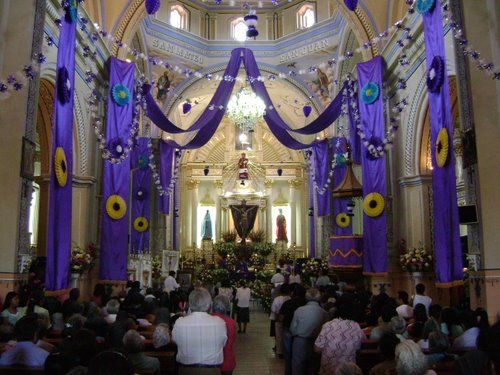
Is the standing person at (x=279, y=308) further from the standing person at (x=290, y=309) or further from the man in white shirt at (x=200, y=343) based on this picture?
the man in white shirt at (x=200, y=343)

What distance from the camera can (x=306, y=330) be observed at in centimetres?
644

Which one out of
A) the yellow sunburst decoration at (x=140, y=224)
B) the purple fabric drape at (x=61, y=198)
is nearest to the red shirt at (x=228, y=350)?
the purple fabric drape at (x=61, y=198)

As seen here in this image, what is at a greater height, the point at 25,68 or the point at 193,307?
the point at 25,68

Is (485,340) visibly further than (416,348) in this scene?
Yes

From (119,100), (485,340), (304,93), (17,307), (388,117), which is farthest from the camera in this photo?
(304,93)

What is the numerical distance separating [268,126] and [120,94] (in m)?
5.64

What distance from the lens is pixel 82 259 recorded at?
38.9 ft

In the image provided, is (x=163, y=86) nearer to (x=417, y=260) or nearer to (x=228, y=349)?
(x=417, y=260)

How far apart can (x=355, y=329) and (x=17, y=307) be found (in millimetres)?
4428

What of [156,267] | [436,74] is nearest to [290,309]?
[436,74]

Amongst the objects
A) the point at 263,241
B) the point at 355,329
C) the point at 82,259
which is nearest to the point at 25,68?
the point at 82,259

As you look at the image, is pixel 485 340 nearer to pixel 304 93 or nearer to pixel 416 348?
pixel 416 348

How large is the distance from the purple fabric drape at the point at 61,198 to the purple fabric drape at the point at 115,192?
11.7 ft

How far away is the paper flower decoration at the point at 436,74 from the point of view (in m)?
8.68
